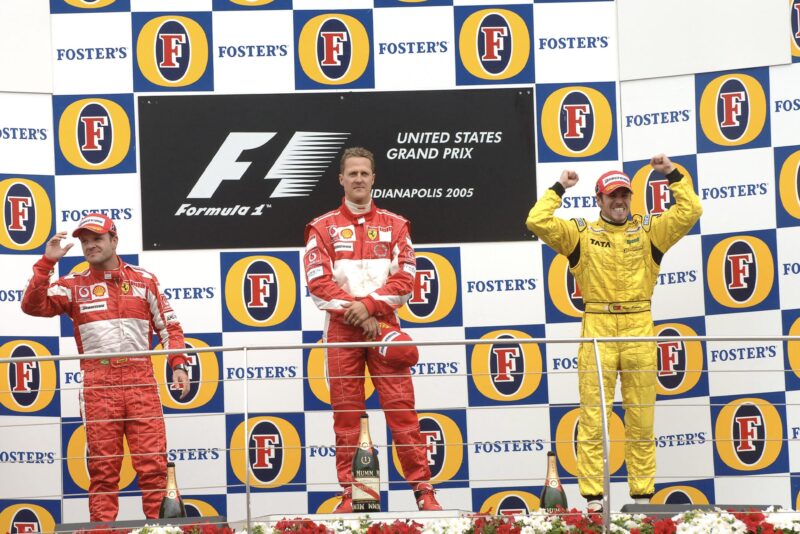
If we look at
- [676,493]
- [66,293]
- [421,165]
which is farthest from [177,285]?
[676,493]

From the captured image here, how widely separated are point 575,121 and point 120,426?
2.78 metres

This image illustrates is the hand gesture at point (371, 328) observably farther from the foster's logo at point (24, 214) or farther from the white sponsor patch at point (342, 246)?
the foster's logo at point (24, 214)

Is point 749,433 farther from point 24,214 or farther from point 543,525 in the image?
point 24,214

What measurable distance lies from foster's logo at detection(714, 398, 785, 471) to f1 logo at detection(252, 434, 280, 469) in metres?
2.25

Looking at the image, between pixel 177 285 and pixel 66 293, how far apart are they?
925 millimetres

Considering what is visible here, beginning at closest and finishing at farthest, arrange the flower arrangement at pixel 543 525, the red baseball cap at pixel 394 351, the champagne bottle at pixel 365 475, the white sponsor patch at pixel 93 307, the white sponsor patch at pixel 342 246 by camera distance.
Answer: the flower arrangement at pixel 543 525 → the champagne bottle at pixel 365 475 → the red baseball cap at pixel 394 351 → the white sponsor patch at pixel 342 246 → the white sponsor patch at pixel 93 307

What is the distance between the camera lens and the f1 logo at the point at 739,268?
611 cm

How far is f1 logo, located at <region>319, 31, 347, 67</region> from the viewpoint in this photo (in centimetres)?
614

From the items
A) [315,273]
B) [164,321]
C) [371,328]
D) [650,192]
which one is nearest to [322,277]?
[315,273]

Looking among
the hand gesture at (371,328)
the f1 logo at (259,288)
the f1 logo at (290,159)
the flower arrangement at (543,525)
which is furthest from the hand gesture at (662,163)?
the f1 logo at (259,288)

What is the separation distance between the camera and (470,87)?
6.18 metres

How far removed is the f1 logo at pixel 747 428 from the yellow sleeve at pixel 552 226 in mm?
1473

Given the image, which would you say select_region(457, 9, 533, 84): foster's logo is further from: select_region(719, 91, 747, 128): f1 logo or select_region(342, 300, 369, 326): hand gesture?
select_region(342, 300, 369, 326): hand gesture

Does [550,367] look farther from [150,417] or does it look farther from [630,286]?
[150,417]
